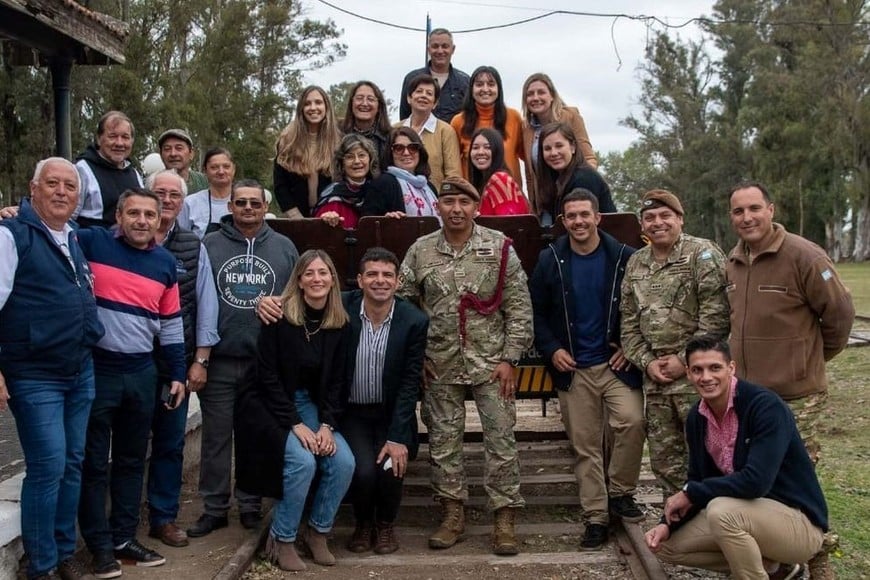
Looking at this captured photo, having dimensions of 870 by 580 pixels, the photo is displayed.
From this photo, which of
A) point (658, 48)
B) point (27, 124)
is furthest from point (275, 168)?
point (658, 48)

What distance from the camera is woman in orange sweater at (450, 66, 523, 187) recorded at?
659cm

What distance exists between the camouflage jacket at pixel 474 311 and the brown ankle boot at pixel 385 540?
0.93 metres

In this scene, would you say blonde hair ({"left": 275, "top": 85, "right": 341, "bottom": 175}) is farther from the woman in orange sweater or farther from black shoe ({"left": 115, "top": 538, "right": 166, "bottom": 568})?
black shoe ({"left": 115, "top": 538, "right": 166, "bottom": 568})

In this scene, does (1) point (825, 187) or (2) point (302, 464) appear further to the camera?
(1) point (825, 187)

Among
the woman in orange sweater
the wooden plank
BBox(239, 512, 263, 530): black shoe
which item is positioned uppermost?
the woman in orange sweater

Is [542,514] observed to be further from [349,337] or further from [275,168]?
[275,168]

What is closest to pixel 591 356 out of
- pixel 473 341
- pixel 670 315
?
pixel 670 315

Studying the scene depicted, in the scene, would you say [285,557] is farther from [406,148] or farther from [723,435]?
[406,148]

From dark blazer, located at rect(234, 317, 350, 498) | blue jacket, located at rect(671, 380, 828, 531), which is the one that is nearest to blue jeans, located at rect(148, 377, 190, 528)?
dark blazer, located at rect(234, 317, 350, 498)

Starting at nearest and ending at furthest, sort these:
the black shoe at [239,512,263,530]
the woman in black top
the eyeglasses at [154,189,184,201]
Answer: the eyeglasses at [154,189,184,201] < the black shoe at [239,512,263,530] < the woman in black top

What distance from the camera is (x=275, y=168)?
6.28 metres

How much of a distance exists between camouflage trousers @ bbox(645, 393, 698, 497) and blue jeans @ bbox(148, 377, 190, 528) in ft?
8.63

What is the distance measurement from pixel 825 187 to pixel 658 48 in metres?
13.4

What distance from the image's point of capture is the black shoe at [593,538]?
5.15 meters
